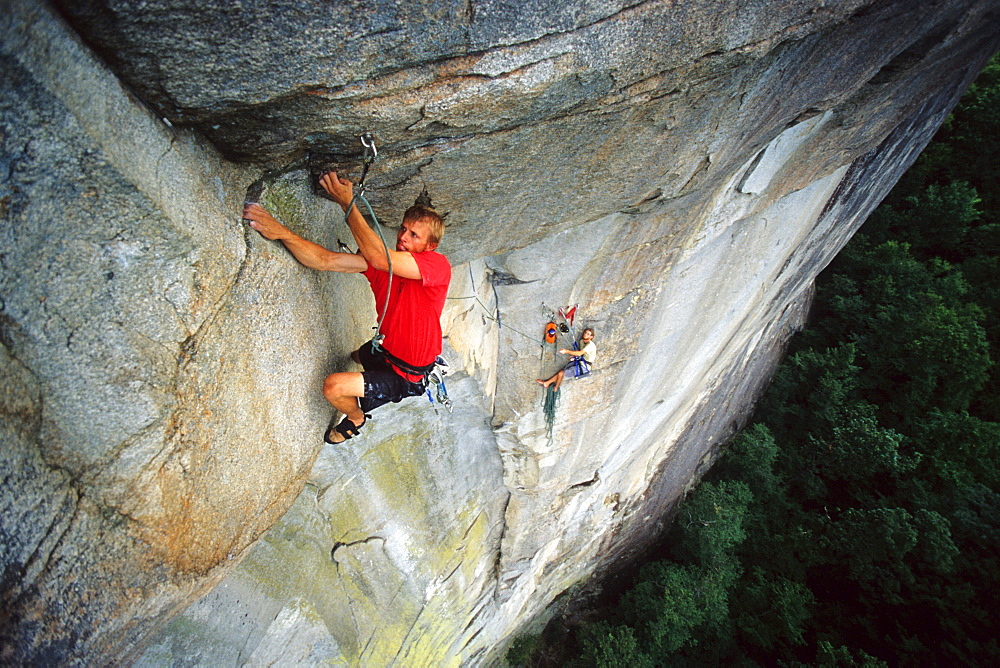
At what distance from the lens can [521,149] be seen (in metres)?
2.59

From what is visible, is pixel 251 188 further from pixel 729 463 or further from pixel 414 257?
pixel 729 463

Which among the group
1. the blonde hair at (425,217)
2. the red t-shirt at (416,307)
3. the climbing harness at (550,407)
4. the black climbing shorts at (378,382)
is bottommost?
the climbing harness at (550,407)

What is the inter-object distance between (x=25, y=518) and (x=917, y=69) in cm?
519

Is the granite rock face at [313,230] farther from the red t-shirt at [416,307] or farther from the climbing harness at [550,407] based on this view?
the red t-shirt at [416,307]

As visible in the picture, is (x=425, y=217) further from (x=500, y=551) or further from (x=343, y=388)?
(x=500, y=551)

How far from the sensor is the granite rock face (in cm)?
160

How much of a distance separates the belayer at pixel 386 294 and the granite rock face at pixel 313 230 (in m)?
0.11

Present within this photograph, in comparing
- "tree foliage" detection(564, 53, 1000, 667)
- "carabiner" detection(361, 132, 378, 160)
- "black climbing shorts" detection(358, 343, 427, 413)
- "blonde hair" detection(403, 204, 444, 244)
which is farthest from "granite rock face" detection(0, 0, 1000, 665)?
"tree foliage" detection(564, 53, 1000, 667)

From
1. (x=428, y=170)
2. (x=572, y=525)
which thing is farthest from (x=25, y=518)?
(x=572, y=525)

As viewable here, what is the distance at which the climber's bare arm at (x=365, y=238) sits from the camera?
211 cm

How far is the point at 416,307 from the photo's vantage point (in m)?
2.52

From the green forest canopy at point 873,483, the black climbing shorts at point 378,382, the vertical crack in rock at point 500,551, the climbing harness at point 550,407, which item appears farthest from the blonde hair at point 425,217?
the green forest canopy at point 873,483

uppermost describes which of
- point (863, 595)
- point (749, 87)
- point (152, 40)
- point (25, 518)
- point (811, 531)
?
point (152, 40)

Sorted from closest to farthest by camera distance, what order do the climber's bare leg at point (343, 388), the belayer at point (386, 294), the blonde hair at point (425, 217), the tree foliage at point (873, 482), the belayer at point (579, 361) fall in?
the belayer at point (386, 294) < the blonde hair at point (425, 217) < the climber's bare leg at point (343, 388) < the belayer at point (579, 361) < the tree foliage at point (873, 482)
